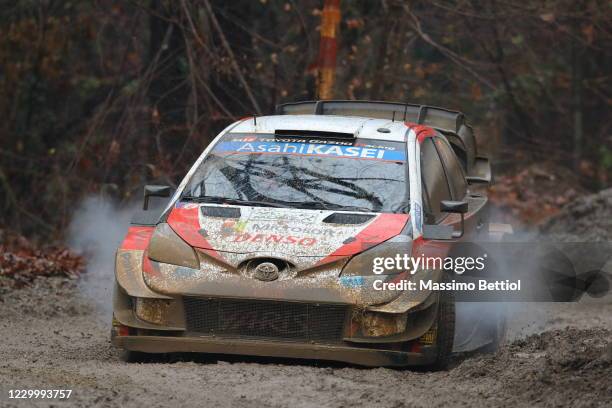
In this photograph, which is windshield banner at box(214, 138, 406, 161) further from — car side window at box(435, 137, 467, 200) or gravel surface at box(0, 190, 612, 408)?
gravel surface at box(0, 190, 612, 408)

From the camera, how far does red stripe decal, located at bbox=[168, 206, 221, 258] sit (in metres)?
7.83

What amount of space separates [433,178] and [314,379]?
2.51 meters

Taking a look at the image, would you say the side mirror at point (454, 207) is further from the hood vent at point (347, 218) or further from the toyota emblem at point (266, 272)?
the toyota emblem at point (266, 272)

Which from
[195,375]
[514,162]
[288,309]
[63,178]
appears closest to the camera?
[195,375]

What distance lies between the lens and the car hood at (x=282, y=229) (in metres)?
7.72

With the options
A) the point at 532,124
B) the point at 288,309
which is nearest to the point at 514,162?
the point at 532,124

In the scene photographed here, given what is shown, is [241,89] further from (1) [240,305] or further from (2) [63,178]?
(1) [240,305]

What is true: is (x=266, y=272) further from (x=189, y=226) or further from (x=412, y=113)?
(x=412, y=113)

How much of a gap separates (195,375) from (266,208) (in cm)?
158

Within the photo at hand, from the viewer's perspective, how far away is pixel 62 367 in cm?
747

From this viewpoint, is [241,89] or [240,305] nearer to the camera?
[240,305]

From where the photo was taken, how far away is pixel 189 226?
26.5 feet

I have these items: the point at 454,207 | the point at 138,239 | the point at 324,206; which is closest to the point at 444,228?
the point at 454,207

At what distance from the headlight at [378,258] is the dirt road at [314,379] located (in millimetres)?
638
